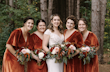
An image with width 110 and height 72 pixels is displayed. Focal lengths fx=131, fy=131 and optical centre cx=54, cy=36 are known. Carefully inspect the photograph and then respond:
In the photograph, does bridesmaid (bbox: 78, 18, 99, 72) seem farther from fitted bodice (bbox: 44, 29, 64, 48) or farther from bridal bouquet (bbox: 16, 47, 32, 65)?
bridal bouquet (bbox: 16, 47, 32, 65)

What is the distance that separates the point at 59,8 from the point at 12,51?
434 inches

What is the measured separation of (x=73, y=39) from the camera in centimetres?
346

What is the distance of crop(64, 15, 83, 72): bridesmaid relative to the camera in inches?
137

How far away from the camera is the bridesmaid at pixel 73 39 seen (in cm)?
347

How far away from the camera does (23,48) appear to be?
3363 mm

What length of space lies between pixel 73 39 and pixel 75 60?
588 mm

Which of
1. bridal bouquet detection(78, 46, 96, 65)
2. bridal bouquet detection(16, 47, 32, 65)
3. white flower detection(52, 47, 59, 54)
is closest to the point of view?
white flower detection(52, 47, 59, 54)

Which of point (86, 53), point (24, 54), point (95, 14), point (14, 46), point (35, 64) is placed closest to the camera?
point (24, 54)

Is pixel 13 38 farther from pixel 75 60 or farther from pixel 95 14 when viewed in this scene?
pixel 95 14

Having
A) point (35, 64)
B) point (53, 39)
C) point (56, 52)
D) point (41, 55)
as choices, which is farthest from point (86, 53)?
point (35, 64)

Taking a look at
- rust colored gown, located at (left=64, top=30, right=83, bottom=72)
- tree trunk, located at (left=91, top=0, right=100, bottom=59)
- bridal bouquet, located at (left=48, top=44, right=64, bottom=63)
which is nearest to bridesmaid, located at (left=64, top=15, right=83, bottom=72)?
rust colored gown, located at (left=64, top=30, right=83, bottom=72)

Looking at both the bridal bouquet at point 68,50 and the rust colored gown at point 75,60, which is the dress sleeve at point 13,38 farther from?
the rust colored gown at point 75,60

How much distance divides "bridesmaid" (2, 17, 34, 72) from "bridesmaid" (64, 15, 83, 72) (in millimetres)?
1010

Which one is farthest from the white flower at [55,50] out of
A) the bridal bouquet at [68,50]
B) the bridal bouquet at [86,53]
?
the bridal bouquet at [86,53]
